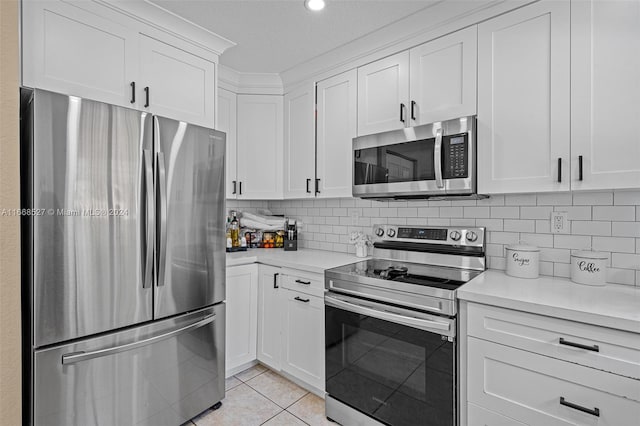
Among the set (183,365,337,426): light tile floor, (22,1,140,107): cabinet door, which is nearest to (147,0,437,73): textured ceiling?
(22,1,140,107): cabinet door

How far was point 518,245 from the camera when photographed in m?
1.88

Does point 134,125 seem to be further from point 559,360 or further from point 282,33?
point 559,360

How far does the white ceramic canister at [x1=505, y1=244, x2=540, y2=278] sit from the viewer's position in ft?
5.90

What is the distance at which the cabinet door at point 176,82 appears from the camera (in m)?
1.99

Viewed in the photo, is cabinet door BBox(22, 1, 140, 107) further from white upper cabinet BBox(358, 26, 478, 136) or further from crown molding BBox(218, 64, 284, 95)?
white upper cabinet BBox(358, 26, 478, 136)

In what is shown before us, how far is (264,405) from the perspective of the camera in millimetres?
2203

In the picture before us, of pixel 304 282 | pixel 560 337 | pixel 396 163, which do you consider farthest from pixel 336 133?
pixel 560 337

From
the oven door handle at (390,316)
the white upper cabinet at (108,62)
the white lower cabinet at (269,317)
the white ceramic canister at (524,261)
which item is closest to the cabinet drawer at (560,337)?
the oven door handle at (390,316)

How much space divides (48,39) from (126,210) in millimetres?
915

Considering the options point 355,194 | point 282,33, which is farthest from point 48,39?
point 355,194

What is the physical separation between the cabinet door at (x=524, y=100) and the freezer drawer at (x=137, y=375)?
A: 6.36ft

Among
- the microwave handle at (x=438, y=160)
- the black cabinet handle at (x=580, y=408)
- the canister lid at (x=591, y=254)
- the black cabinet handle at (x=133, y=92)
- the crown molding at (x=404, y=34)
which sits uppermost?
the crown molding at (x=404, y=34)

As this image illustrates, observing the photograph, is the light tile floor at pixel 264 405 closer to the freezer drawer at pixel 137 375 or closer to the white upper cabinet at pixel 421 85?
the freezer drawer at pixel 137 375

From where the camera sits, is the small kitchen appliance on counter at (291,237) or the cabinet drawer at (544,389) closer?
the cabinet drawer at (544,389)
